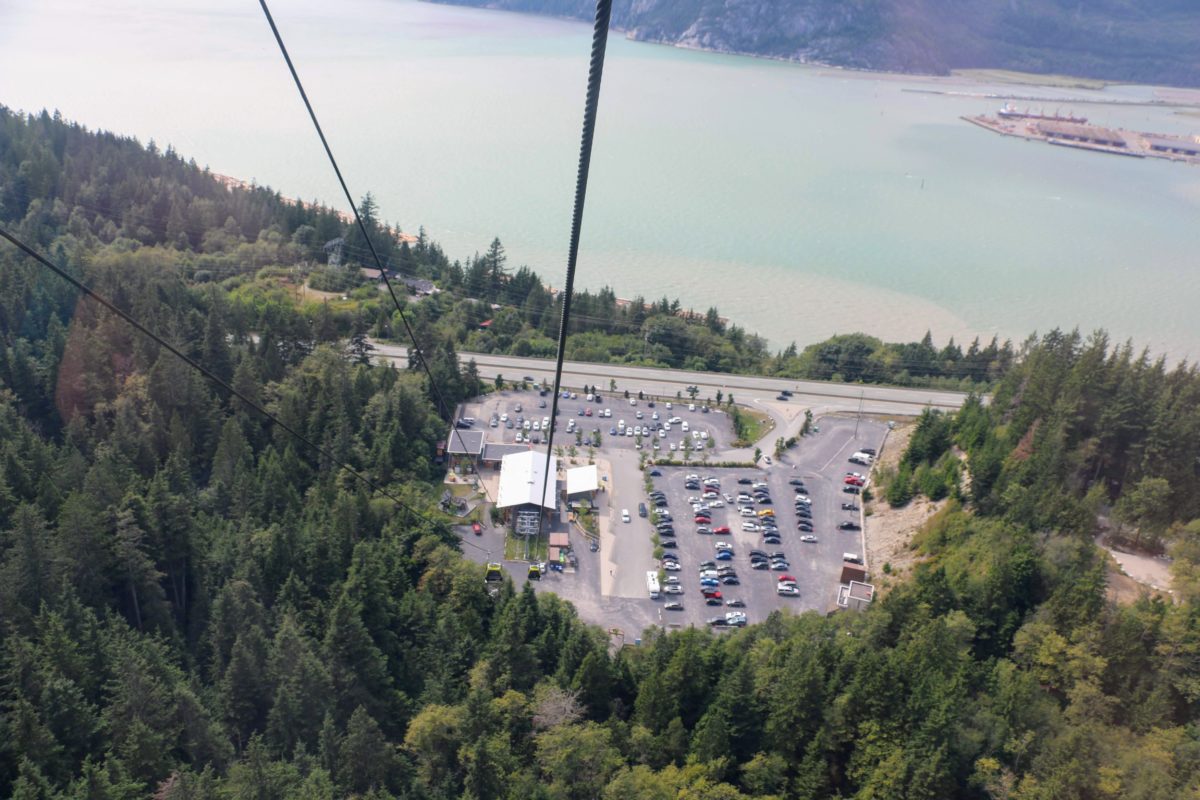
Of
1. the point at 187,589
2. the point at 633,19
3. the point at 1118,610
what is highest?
the point at 633,19

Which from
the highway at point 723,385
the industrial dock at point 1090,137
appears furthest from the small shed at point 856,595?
the industrial dock at point 1090,137

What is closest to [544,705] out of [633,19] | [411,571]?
[411,571]

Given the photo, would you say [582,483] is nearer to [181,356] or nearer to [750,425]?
[750,425]

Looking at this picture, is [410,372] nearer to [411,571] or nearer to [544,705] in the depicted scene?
[411,571]

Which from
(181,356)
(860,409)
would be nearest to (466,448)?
(860,409)

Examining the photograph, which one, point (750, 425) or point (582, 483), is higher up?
point (750, 425)

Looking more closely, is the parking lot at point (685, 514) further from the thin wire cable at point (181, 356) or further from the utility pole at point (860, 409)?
the thin wire cable at point (181, 356)
